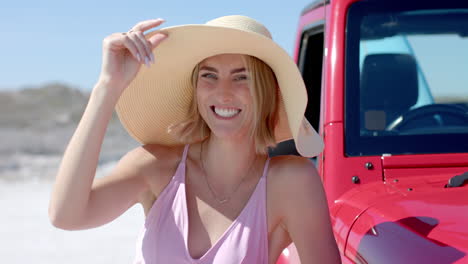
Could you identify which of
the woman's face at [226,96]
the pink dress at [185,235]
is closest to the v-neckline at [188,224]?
the pink dress at [185,235]

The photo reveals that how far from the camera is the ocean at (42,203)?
687cm

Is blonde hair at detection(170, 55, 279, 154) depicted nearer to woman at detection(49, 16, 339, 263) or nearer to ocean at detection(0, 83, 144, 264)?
woman at detection(49, 16, 339, 263)

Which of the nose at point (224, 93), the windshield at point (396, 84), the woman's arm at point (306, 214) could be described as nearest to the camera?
the woman's arm at point (306, 214)

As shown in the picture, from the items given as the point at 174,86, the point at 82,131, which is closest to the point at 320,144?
the point at 174,86

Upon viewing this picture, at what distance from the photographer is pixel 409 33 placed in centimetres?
282

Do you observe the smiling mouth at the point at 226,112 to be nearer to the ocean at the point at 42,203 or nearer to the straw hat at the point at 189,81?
the straw hat at the point at 189,81

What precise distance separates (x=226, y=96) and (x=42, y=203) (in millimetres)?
8715

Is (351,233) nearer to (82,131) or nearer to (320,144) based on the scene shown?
(320,144)

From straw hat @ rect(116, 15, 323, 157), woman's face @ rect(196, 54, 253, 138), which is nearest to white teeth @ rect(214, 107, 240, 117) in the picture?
woman's face @ rect(196, 54, 253, 138)

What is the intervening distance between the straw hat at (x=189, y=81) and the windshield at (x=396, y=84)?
39 cm

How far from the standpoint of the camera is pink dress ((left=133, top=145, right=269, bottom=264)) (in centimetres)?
201

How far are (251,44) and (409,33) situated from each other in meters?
1.00

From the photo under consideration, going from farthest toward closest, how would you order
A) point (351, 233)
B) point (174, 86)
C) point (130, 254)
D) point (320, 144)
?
point (130, 254)
point (174, 86)
point (320, 144)
point (351, 233)

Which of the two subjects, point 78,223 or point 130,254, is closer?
point 78,223
